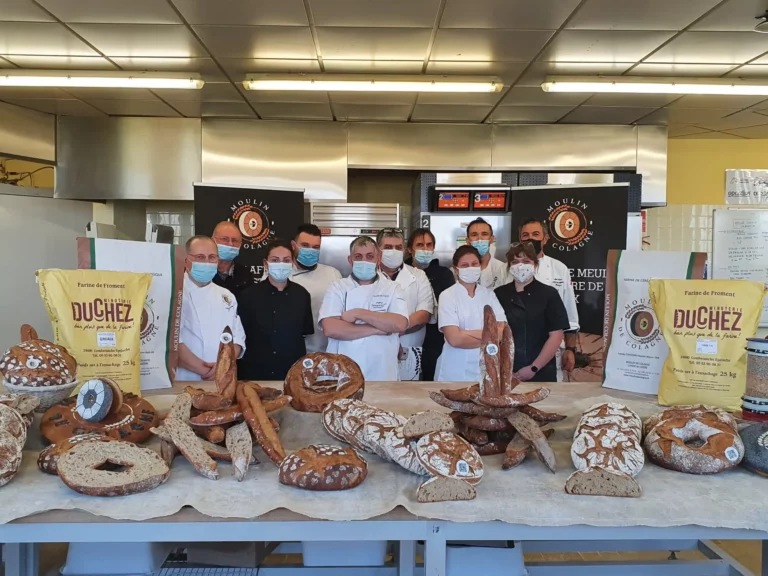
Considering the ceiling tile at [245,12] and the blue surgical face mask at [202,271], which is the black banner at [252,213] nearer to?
the ceiling tile at [245,12]

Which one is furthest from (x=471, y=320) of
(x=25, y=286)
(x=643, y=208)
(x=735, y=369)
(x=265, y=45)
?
(x=25, y=286)

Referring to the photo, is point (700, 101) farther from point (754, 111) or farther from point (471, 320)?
point (471, 320)

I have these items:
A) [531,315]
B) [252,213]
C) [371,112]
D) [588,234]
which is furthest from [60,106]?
[588,234]

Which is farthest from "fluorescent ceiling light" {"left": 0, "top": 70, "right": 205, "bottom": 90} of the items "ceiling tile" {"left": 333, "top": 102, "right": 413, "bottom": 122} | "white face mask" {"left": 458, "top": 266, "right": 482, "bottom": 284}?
"white face mask" {"left": 458, "top": 266, "right": 482, "bottom": 284}

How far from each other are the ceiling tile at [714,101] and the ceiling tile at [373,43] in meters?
2.34

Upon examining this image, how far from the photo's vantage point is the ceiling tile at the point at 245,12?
3.00 meters

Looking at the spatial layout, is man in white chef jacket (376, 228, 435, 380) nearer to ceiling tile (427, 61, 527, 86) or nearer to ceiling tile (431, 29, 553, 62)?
ceiling tile (431, 29, 553, 62)

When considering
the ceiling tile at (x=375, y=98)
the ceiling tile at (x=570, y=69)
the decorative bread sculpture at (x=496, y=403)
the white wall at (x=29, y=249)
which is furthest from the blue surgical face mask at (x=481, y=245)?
the white wall at (x=29, y=249)

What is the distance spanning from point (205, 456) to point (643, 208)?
5533mm

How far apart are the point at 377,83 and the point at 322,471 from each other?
3583 millimetres

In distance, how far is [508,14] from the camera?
10.3ft

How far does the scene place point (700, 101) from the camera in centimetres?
461

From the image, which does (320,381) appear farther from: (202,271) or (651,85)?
(651,85)

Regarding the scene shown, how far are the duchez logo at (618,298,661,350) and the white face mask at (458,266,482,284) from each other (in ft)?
3.91
